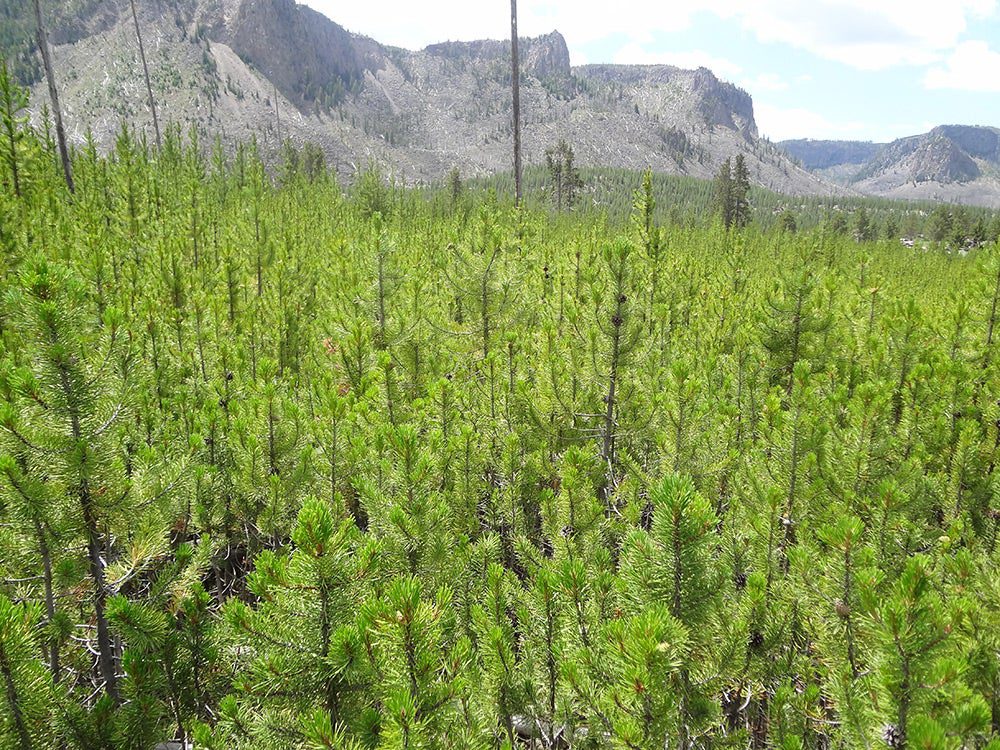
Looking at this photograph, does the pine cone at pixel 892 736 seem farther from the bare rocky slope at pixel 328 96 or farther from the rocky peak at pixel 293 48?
the rocky peak at pixel 293 48

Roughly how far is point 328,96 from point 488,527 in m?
161

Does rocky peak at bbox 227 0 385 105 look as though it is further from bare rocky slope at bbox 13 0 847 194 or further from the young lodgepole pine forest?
the young lodgepole pine forest

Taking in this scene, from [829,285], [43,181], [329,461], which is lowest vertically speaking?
[329,461]

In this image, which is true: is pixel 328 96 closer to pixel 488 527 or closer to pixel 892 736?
pixel 488 527

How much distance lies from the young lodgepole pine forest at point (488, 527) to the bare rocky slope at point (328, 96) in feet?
206

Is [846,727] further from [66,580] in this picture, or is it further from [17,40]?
[17,40]

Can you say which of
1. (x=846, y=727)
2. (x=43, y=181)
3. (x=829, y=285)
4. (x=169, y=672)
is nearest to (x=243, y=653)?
(x=169, y=672)

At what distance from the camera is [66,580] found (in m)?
2.12

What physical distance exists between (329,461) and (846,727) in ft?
9.80

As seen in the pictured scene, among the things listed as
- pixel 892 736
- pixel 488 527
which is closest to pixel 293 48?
pixel 488 527

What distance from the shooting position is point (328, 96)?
13875cm

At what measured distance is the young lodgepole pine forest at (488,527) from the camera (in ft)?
5.74

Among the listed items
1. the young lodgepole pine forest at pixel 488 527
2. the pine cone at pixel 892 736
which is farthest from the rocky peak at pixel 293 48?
the pine cone at pixel 892 736

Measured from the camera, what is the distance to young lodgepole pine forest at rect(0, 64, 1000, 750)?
5.74ft
